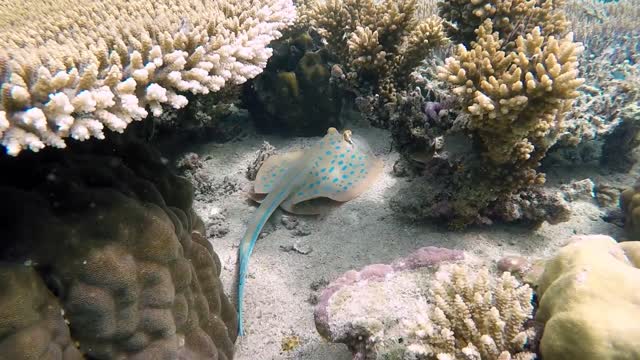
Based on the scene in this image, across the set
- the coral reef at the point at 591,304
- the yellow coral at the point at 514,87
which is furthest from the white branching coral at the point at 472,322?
the yellow coral at the point at 514,87

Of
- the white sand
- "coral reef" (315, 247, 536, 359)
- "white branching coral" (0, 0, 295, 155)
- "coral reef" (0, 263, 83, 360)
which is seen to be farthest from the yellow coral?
"coral reef" (0, 263, 83, 360)

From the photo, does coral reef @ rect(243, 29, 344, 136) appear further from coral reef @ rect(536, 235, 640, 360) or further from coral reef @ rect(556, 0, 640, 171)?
coral reef @ rect(536, 235, 640, 360)

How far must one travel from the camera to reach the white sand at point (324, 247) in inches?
156

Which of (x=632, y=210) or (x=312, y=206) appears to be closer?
(x=632, y=210)

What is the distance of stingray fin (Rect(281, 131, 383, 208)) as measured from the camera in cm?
547

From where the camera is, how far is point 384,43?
5965 mm

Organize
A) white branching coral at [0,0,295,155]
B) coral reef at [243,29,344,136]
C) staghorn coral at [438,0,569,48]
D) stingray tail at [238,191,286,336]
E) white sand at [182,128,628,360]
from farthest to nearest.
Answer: coral reef at [243,29,344,136] → staghorn coral at [438,0,569,48] → stingray tail at [238,191,286,336] → white sand at [182,128,628,360] → white branching coral at [0,0,295,155]

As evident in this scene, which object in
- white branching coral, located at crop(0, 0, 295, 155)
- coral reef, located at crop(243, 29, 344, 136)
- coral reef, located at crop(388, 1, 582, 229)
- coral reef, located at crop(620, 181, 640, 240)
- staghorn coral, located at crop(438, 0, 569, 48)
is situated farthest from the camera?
coral reef, located at crop(243, 29, 344, 136)

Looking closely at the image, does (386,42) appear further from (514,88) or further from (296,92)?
(514,88)

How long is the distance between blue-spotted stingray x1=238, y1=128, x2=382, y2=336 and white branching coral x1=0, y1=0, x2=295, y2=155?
1.95 meters

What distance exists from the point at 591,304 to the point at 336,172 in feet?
11.7

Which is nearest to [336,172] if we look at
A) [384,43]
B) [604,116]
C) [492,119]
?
[384,43]

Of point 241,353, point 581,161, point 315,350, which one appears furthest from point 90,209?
point 581,161

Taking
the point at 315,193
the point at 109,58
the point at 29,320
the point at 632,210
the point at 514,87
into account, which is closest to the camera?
the point at 29,320
